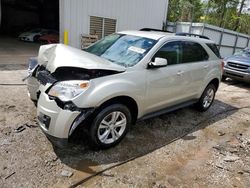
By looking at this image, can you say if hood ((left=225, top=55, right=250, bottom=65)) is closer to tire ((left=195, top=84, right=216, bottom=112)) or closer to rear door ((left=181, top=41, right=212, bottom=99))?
tire ((left=195, top=84, right=216, bottom=112))

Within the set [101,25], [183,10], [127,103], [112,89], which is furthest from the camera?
[183,10]

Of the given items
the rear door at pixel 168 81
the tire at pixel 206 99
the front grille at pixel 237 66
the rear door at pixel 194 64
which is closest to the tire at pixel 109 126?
the rear door at pixel 168 81

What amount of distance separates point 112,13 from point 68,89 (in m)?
9.70

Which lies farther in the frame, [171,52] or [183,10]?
[183,10]

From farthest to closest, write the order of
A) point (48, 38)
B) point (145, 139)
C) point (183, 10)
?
point (183, 10), point (48, 38), point (145, 139)

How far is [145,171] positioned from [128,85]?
1.21 metres

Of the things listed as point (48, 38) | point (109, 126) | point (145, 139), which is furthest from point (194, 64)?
point (48, 38)

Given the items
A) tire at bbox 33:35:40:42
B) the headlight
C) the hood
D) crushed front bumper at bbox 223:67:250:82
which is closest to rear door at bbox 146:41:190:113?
the headlight

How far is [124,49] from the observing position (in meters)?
4.14

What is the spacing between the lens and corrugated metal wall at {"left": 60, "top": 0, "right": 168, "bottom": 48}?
10.7 m

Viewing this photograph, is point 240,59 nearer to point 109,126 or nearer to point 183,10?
point 109,126

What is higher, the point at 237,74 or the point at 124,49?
the point at 124,49

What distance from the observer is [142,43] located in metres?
4.13

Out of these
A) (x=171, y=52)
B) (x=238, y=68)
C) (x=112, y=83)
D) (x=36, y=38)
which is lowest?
(x=36, y=38)
